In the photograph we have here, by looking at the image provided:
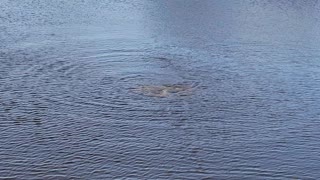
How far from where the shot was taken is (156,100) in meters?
7.20

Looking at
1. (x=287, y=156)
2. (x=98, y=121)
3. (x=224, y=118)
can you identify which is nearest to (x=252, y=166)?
(x=287, y=156)

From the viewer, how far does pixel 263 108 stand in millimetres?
7102

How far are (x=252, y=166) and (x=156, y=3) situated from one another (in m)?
10.1

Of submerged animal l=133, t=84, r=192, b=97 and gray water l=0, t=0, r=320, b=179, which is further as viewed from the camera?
submerged animal l=133, t=84, r=192, b=97

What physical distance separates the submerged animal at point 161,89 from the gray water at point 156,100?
0.08 metres

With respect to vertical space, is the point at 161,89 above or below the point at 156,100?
above

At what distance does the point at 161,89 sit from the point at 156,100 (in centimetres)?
43

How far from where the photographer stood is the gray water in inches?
220

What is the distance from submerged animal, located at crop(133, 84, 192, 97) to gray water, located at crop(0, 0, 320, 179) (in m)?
0.08

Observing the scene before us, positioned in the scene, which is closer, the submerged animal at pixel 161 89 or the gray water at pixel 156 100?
the gray water at pixel 156 100

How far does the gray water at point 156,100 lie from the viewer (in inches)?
220

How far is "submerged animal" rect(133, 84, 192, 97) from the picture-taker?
7.43 metres

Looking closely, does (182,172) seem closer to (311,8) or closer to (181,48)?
(181,48)

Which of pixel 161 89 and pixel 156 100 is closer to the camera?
pixel 156 100
